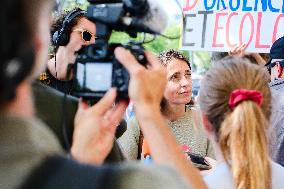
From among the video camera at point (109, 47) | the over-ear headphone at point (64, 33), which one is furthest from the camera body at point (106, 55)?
the over-ear headphone at point (64, 33)

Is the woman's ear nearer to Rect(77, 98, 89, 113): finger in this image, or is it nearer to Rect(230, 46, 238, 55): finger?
Rect(77, 98, 89, 113): finger

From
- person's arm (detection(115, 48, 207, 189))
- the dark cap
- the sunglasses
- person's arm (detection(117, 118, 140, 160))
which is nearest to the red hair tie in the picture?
person's arm (detection(115, 48, 207, 189))

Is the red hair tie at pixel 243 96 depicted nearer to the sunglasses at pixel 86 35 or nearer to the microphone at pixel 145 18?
the microphone at pixel 145 18

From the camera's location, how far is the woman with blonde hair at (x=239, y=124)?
1.75m

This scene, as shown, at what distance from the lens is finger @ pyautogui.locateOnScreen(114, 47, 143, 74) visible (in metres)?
1.40

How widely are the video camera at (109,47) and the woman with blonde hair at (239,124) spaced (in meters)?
0.47

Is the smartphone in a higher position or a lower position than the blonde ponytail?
lower

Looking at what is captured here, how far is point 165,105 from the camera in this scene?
3277 mm

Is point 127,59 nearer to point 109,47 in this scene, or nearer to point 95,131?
point 109,47

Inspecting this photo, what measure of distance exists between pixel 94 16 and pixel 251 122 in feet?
2.09

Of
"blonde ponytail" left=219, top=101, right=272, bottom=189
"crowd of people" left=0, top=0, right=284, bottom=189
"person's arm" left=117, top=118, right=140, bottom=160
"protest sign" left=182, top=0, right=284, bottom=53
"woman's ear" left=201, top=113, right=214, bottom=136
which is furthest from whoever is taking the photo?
"protest sign" left=182, top=0, right=284, bottom=53

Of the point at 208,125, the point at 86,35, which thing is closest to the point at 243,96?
the point at 208,125

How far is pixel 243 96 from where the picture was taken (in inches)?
70.1

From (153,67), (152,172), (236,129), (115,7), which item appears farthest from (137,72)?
(152,172)
